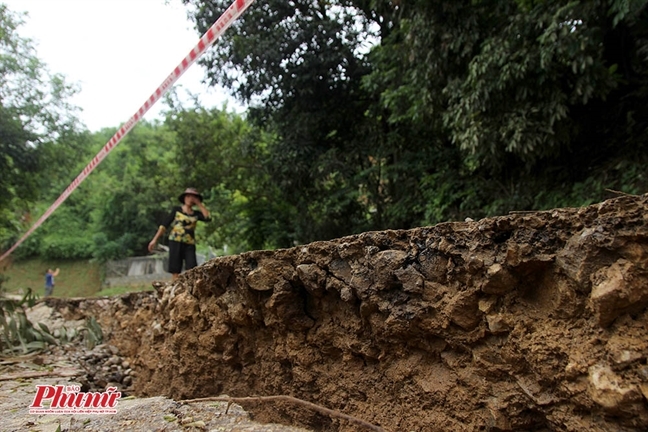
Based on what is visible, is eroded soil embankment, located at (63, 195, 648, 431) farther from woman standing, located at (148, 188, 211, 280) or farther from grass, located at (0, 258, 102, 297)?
grass, located at (0, 258, 102, 297)

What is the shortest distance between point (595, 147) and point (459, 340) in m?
4.04

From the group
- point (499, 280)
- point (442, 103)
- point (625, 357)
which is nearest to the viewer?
point (625, 357)

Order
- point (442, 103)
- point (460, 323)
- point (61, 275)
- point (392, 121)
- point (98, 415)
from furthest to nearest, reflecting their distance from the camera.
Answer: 1. point (61, 275)
2. point (392, 121)
3. point (442, 103)
4. point (98, 415)
5. point (460, 323)

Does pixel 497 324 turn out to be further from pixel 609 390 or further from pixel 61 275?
pixel 61 275

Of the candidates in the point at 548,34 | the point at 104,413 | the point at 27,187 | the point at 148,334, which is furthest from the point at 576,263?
the point at 27,187

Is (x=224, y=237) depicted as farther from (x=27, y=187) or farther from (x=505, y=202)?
(x=505, y=202)

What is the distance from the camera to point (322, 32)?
751 cm

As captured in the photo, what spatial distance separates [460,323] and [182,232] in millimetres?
3873

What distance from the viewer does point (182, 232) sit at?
470 cm

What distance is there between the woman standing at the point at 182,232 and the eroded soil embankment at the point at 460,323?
101 inches

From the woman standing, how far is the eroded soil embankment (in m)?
2.56

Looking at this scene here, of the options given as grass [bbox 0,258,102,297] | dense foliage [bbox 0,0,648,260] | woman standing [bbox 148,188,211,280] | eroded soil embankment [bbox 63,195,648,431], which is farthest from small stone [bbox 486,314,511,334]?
grass [bbox 0,258,102,297]

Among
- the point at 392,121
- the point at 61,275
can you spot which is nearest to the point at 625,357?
the point at 392,121

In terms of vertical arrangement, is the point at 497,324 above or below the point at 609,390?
above
